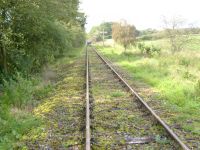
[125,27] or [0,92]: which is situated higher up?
[125,27]

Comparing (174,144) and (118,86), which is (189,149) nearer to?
(174,144)

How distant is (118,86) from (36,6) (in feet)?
16.3

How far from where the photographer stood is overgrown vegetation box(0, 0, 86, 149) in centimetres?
1013

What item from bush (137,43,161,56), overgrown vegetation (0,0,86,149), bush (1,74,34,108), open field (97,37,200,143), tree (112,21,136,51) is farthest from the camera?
tree (112,21,136,51)

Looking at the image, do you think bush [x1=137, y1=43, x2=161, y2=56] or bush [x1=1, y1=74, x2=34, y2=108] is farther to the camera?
bush [x1=137, y1=43, x2=161, y2=56]

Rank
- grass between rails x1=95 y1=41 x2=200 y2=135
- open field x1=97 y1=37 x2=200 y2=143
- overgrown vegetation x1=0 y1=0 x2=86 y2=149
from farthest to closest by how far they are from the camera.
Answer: grass between rails x1=95 y1=41 x2=200 y2=135 < open field x1=97 y1=37 x2=200 y2=143 < overgrown vegetation x1=0 y1=0 x2=86 y2=149

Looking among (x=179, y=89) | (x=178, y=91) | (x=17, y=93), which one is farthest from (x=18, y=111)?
(x=179, y=89)

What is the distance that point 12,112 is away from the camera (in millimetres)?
11203

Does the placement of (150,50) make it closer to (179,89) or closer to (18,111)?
(179,89)

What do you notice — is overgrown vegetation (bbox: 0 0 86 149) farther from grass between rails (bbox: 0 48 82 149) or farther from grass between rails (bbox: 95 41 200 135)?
grass between rails (bbox: 95 41 200 135)

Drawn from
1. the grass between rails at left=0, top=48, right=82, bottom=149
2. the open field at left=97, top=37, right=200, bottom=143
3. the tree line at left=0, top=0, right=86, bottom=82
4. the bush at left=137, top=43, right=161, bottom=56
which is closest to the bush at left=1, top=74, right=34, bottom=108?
the grass between rails at left=0, top=48, right=82, bottom=149

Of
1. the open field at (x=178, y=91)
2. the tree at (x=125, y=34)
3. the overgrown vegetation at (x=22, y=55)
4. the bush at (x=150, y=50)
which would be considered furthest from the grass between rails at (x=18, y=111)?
the tree at (x=125, y=34)

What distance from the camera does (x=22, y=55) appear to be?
17.5m

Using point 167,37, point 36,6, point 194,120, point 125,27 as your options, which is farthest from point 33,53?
point 125,27
